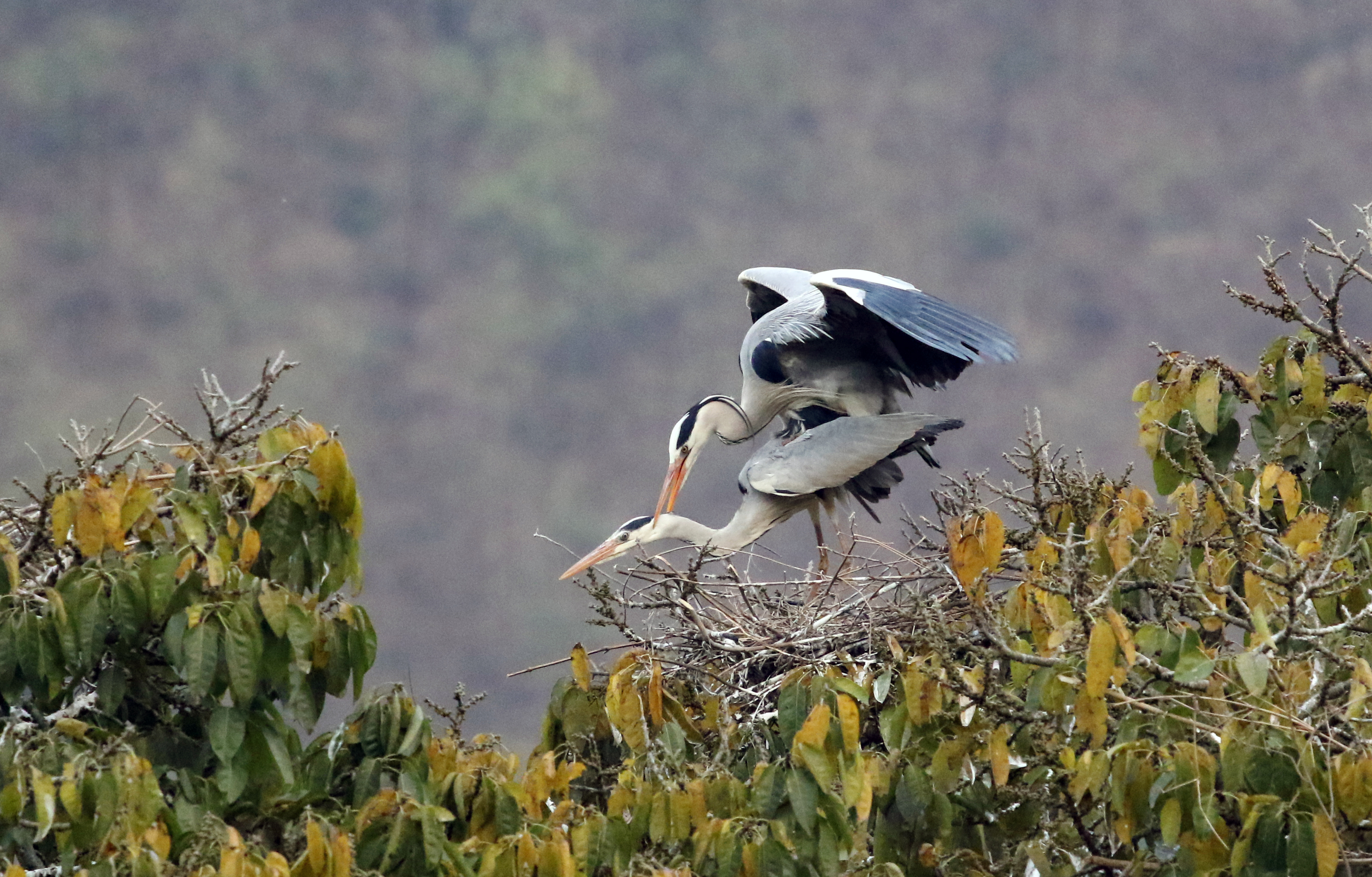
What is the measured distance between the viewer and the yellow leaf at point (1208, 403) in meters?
4.43

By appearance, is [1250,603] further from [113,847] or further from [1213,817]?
[113,847]

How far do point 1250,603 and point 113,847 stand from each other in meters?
2.22

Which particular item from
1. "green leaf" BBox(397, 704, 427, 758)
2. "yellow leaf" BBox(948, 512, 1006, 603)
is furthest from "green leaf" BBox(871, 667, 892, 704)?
"green leaf" BBox(397, 704, 427, 758)

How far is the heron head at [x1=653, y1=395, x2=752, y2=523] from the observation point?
6961 mm

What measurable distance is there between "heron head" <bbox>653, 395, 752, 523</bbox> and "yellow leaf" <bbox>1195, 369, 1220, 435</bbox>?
2712mm

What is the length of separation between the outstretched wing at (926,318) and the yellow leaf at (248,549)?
3.11 m

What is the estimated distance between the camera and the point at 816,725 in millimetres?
3314

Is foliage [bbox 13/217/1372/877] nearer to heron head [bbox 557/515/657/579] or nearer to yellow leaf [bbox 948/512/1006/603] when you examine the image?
yellow leaf [bbox 948/512/1006/603]

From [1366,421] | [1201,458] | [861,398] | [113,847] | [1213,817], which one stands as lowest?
[1213,817]

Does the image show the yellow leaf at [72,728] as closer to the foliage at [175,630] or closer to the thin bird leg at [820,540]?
the foliage at [175,630]

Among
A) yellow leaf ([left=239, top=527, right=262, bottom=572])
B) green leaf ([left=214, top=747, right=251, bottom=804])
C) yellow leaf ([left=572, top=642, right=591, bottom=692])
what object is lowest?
green leaf ([left=214, top=747, right=251, bottom=804])

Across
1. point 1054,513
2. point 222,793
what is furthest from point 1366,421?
point 222,793

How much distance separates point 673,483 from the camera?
23.1ft

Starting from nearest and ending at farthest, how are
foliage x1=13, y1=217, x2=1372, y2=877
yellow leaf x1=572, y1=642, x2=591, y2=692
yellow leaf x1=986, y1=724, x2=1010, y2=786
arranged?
foliage x1=13, y1=217, x2=1372, y2=877 → yellow leaf x1=986, y1=724, x2=1010, y2=786 → yellow leaf x1=572, y1=642, x2=591, y2=692
